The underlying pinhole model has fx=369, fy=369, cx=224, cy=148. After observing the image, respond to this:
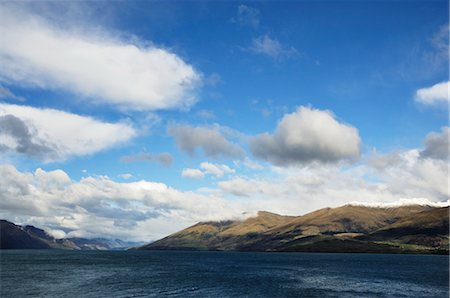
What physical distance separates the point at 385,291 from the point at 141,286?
250 feet

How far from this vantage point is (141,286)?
118m

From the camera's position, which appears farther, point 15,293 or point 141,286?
point 141,286

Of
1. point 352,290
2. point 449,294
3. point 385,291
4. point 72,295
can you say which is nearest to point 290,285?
point 352,290

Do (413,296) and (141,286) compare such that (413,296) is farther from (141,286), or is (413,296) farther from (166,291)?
(141,286)

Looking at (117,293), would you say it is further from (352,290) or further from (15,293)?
(352,290)

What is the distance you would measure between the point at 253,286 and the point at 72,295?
183 feet

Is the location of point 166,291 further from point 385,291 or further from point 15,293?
point 385,291

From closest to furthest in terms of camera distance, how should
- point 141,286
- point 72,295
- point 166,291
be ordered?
point 72,295, point 166,291, point 141,286

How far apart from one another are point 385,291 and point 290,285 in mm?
29508

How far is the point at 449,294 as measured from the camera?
4210 inches

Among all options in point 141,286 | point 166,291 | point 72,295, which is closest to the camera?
point 72,295

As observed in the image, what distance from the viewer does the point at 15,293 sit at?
10338 cm

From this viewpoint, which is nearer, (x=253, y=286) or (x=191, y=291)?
(x=191, y=291)

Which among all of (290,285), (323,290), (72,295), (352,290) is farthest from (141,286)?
(352,290)
